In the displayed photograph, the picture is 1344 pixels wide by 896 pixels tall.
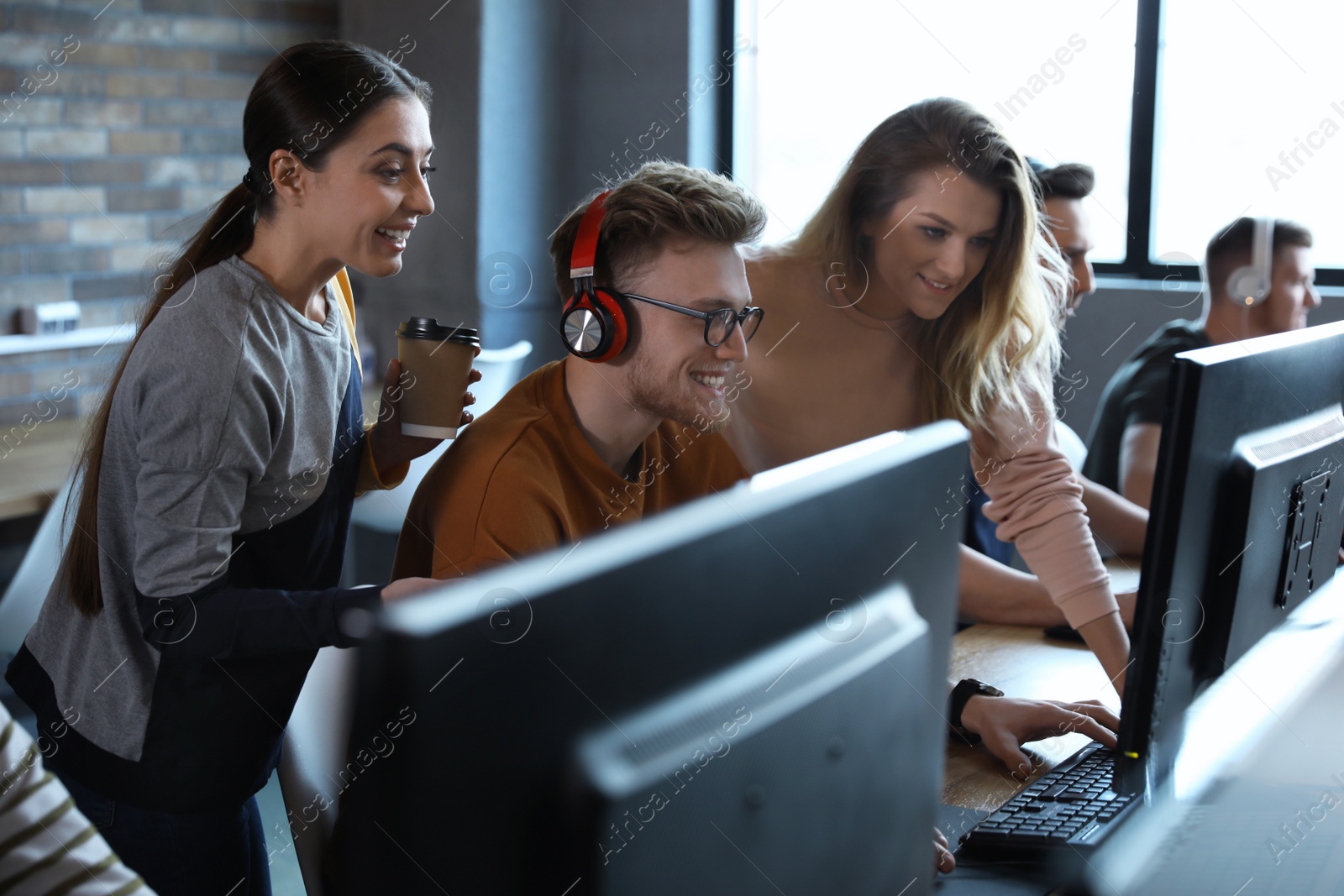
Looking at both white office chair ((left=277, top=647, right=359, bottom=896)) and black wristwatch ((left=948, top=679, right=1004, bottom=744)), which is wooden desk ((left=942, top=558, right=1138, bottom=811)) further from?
white office chair ((left=277, top=647, right=359, bottom=896))

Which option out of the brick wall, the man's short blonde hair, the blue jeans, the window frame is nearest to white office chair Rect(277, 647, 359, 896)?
the blue jeans

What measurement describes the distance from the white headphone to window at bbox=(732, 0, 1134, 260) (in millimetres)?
983

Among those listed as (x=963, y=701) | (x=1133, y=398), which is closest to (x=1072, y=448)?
(x=1133, y=398)

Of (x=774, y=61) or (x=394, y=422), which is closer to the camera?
(x=394, y=422)

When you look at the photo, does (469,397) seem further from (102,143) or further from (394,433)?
(102,143)

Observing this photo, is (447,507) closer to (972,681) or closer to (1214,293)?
(972,681)

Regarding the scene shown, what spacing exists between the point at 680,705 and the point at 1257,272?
246 cm

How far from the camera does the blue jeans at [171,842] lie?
1.15 m

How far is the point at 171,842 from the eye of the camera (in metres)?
1.16

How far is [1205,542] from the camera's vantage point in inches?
34.9

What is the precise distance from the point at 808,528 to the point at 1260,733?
96 cm

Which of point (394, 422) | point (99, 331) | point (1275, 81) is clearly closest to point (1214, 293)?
point (1275, 81)

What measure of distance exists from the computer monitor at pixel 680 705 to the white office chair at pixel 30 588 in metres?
1.80

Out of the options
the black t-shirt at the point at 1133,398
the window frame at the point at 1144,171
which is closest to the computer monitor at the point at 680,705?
the black t-shirt at the point at 1133,398
